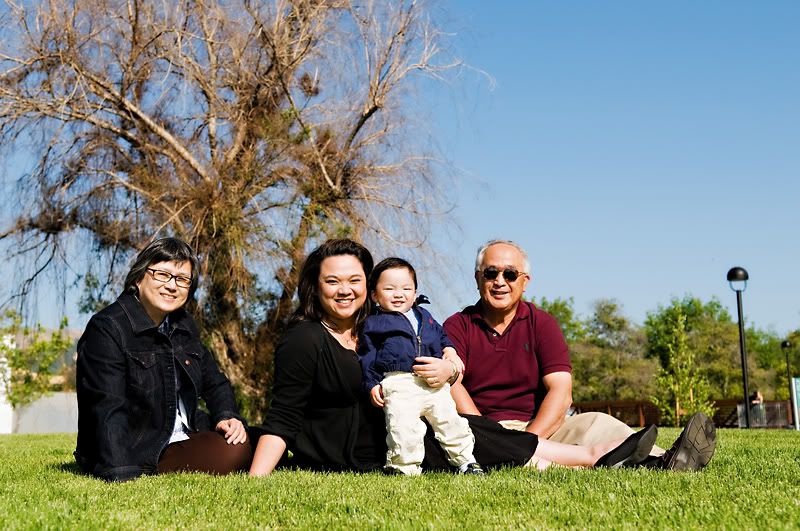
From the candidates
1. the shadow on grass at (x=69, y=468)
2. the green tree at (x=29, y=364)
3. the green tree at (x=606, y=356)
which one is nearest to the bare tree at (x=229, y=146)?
the shadow on grass at (x=69, y=468)

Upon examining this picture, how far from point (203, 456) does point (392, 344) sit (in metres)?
1.32

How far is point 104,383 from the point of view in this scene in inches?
180

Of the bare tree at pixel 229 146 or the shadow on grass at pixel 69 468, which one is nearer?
the shadow on grass at pixel 69 468

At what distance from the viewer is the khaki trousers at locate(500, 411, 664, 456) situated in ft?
16.0

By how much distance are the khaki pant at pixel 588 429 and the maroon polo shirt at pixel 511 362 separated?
0.13 metres

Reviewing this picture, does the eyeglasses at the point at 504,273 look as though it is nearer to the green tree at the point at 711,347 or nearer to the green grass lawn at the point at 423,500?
the green grass lawn at the point at 423,500

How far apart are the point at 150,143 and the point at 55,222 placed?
1845mm

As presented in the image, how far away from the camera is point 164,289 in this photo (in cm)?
480

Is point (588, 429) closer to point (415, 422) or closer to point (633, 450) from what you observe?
point (633, 450)

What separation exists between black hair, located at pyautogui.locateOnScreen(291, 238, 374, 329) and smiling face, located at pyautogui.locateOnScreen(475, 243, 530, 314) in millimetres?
823

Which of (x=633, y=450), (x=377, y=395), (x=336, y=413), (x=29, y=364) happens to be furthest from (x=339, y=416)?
(x=29, y=364)

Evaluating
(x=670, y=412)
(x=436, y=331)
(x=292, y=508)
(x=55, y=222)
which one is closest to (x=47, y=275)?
(x=55, y=222)

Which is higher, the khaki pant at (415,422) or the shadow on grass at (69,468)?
the khaki pant at (415,422)

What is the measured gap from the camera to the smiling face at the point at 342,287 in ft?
15.5
